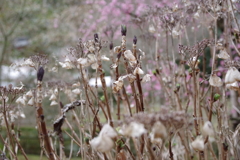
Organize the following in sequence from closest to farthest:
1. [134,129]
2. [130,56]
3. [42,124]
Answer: [134,129], [42,124], [130,56]

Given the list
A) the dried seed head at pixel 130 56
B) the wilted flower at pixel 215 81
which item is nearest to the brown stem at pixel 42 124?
the dried seed head at pixel 130 56

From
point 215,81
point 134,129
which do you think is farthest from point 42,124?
point 215,81

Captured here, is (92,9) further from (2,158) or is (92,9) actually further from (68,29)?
(2,158)

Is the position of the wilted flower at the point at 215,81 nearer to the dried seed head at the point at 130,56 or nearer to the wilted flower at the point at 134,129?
the dried seed head at the point at 130,56

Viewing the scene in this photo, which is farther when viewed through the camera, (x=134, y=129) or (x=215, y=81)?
(x=215, y=81)

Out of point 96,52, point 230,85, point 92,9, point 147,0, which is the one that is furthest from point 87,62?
point 92,9

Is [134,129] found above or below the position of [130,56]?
below

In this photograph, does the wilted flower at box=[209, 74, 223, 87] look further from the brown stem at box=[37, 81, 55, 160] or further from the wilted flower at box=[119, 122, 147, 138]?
the brown stem at box=[37, 81, 55, 160]

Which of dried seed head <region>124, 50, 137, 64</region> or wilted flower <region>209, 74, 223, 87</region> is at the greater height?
dried seed head <region>124, 50, 137, 64</region>

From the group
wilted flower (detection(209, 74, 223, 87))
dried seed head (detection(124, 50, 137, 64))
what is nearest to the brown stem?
dried seed head (detection(124, 50, 137, 64))

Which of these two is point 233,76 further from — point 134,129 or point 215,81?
point 134,129

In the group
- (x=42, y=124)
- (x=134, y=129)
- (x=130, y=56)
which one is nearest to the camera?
(x=134, y=129)

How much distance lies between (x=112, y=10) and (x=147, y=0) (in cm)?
63

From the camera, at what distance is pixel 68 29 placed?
220 inches
